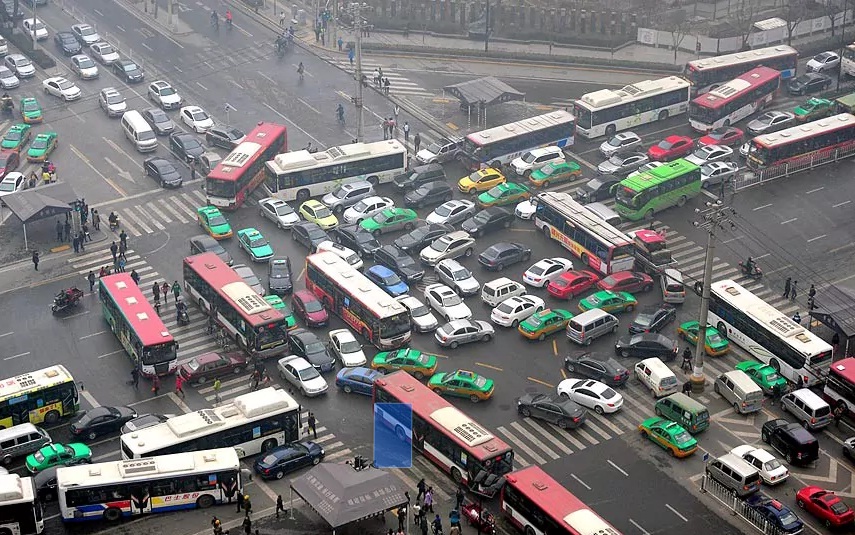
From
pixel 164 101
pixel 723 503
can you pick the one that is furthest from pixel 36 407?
pixel 164 101

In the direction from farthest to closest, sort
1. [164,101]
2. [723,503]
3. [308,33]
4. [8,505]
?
1. [308,33]
2. [164,101]
3. [723,503]
4. [8,505]

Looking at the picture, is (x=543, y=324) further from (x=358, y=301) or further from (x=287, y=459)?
(x=287, y=459)

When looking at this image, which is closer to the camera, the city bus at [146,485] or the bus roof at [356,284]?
the city bus at [146,485]

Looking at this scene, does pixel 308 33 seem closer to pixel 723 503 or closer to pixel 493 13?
pixel 493 13

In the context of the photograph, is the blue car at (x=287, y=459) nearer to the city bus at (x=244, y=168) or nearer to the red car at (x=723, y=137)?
the city bus at (x=244, y=168)

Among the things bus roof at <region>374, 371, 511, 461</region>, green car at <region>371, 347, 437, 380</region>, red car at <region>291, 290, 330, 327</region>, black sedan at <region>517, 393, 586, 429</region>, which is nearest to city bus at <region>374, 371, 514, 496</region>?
bus roof at <region>374, 371, 511, 461</region>

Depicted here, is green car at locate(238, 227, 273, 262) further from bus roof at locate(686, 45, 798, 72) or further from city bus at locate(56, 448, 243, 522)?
bus roof at locate(686, 45, 798, 72)

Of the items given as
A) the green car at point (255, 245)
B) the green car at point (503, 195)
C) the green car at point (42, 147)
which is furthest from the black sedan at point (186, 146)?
the green car at point (503, 195)
